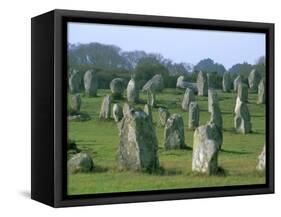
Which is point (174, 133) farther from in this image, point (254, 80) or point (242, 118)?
point (254, 80)

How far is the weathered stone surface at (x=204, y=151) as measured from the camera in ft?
33.2

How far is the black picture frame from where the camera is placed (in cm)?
919

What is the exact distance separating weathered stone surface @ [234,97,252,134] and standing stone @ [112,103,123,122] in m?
1.61

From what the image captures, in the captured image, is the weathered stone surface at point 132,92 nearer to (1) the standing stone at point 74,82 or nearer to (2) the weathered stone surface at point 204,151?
(1) the standing stone at point 74,82

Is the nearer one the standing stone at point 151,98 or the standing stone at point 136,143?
the standing stone at point 136,143

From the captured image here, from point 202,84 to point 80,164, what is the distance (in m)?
1.88

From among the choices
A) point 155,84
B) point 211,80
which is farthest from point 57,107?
point 211,80

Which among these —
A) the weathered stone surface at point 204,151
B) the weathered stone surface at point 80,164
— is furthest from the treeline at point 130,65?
the weathered stone surface at point 80,164

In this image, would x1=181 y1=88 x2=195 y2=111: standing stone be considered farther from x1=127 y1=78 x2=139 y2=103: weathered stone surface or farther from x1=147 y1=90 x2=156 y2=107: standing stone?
x1=127 y1=78 x2=139 y2=103: weathered stone surface

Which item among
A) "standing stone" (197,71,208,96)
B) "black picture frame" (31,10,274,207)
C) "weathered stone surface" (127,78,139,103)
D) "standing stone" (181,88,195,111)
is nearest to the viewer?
"black picture frame" (31,10,274,207)

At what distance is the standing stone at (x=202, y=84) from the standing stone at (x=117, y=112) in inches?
43.4

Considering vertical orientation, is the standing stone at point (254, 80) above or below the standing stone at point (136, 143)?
above

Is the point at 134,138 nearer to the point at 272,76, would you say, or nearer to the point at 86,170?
the point at 86,170

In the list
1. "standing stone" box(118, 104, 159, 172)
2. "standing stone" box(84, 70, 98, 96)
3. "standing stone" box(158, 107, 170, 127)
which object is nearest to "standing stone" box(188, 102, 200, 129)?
"standing stone" box(158, 107, 170, 127)
